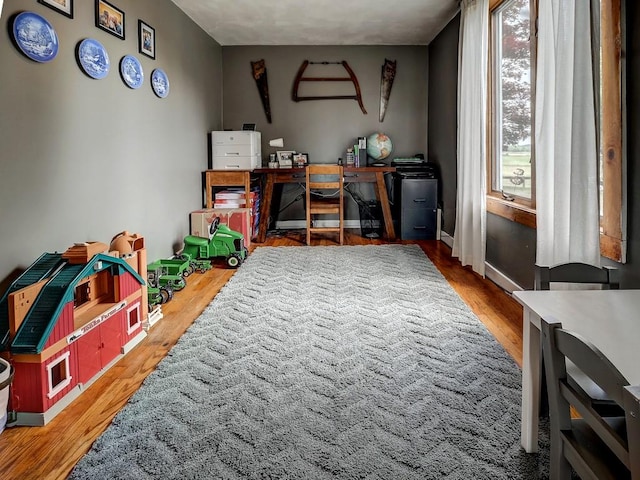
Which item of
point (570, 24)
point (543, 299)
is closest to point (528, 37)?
point (570, 24)

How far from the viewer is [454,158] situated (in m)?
5.41

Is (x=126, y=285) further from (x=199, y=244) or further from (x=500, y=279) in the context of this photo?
(x=500, y=279)

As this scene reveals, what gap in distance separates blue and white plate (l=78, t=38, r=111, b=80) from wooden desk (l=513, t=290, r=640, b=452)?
271 cm

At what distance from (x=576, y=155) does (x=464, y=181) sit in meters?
2.09

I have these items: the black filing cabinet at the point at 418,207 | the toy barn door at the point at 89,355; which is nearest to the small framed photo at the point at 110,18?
the toy barn door at the point at 89,355

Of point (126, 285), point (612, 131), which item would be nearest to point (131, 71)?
point (126, 285)

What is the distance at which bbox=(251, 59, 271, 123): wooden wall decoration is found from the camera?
6547mm

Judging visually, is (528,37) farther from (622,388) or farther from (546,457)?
(622,388)

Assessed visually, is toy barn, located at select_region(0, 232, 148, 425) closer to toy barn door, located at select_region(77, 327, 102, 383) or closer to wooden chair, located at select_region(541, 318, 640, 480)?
toy barn door, located at select_region(77, 327, 102, 383)

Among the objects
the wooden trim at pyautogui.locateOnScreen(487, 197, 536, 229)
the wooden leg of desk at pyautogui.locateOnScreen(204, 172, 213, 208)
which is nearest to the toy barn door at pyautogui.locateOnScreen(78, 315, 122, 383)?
the wooden trim at pyautogui.locateOnScreen(487, 197, 536, 229)

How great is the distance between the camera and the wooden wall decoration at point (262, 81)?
258 inches

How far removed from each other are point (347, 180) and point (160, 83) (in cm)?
246

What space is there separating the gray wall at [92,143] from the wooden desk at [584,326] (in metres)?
2.23

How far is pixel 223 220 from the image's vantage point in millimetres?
5223
